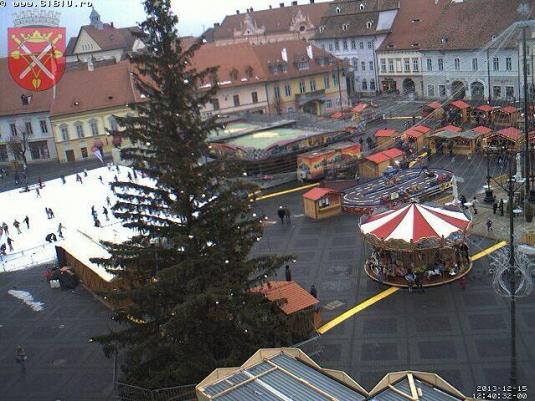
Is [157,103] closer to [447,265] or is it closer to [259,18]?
[447,265]

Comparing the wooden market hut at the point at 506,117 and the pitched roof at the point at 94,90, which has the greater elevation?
the pitched roof at the point at 94,90

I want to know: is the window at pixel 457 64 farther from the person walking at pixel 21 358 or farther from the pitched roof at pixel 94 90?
the person walking at pixel 21 358

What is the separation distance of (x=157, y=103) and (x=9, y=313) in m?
17.3

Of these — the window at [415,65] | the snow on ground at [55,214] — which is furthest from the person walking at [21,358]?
the window at [415,65]

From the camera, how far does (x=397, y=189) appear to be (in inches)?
1588

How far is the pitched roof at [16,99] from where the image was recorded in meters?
69.8

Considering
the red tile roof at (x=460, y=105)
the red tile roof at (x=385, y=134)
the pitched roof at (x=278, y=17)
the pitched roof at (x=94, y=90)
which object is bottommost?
the red tile roof at (x=385, y=134)

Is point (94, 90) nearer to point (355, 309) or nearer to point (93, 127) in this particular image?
point (93, 127)

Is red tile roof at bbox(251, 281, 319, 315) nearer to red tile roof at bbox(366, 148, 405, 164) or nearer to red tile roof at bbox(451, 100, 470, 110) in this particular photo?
red tile roof at bbox(366, 148, 405, 164)

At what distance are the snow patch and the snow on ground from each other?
4559mm

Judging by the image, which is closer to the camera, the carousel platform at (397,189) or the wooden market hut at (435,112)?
the carousel platform at (397,189)

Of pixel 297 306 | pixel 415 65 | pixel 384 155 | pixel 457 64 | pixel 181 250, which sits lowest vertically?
pixel 297 306

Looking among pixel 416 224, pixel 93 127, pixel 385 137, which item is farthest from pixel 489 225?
pixel 93 127

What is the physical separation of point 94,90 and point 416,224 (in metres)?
51.6
